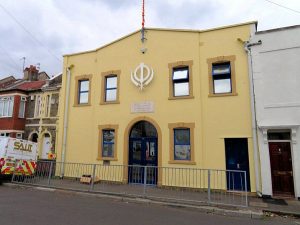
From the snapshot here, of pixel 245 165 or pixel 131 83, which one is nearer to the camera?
pixel 245 165

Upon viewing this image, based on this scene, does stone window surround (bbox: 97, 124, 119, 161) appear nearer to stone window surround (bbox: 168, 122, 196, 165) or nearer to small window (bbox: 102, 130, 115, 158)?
small window (bbox: 102, 130, 115, 158)

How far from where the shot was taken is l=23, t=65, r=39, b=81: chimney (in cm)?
2612

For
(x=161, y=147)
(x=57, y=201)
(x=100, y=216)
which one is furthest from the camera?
(x=161, y=147)

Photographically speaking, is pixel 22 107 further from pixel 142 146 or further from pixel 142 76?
pixel 142 146

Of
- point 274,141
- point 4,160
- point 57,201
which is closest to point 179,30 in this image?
point 274,141

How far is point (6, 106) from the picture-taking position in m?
20.8

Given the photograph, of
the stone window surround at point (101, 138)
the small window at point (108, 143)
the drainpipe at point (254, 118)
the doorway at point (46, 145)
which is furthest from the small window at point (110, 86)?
the doorway at point (46, 145)

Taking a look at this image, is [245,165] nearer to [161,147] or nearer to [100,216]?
[161,147]

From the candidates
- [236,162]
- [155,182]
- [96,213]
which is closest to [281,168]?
[236,162]

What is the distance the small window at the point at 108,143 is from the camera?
13.8 meters

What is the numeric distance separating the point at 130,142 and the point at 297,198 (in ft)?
26.4

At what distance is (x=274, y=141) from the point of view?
10.7 m

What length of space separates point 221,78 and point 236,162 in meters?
4.09

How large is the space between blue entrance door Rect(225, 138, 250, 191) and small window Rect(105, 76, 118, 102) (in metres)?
6.78
